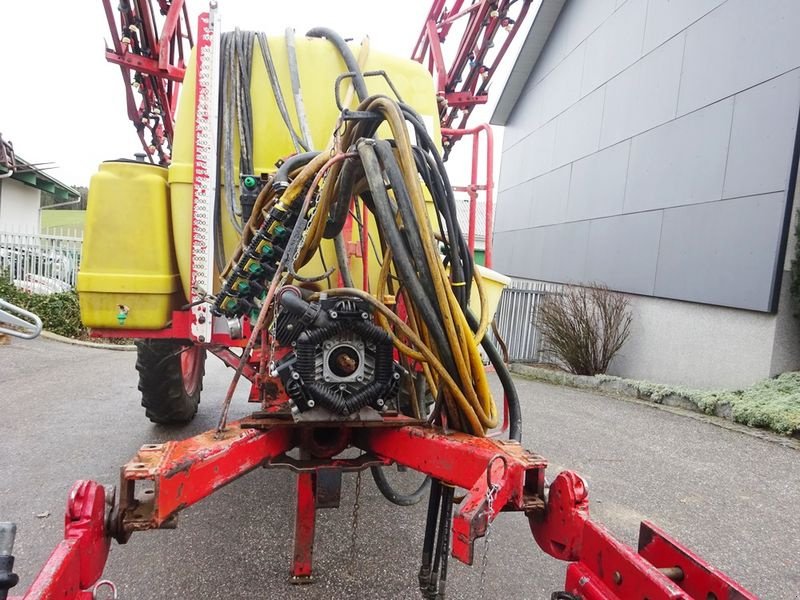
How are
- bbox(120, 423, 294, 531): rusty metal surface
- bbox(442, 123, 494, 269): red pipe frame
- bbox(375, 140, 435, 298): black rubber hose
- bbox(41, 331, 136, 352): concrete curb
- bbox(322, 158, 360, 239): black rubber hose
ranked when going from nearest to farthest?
bbox(120, 423, 294, 531): rusty metal surface, bbox(375, 140, 435, 298): black rubber hose, bbox(322, 158, 360, 239): black rubber hose, bbox(442, 123, 494, 269): red pipe frame, bbox(41, 331, 136, 352): concrete curb

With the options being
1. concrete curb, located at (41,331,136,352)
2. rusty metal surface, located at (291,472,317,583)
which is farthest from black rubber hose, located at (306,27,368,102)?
concrete curb, located at (41,331,136,352)

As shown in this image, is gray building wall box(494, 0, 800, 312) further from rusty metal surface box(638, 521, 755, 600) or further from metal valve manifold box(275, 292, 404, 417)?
metal valve manifold box(275, 292, 404, 417)

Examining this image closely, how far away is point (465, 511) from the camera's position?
1.27 meters

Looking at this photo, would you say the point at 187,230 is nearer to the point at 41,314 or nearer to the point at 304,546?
the point at 304,546

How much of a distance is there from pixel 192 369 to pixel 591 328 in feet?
17.7

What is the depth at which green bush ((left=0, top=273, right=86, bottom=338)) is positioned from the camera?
8.34 meters

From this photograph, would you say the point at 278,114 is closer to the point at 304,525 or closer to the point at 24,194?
the point at 304,525

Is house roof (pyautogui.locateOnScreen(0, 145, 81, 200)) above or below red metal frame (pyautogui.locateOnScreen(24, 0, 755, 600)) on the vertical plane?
above

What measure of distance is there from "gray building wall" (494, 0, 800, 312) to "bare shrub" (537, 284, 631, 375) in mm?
482

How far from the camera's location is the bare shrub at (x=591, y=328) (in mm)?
7465

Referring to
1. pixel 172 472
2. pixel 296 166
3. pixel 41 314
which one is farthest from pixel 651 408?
pixel 41 314

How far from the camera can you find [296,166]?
6.64 ft

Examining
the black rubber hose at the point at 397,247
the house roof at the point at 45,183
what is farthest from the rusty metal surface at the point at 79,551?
the house roof at the point at 45,183

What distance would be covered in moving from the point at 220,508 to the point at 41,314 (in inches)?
287
